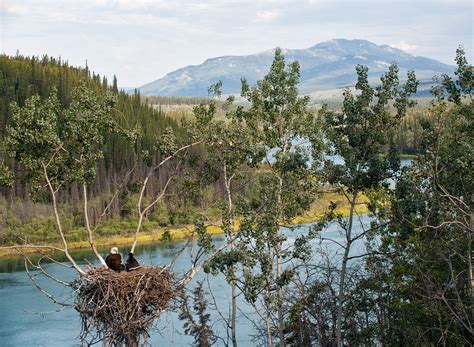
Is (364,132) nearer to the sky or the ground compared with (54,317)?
nearer to the sky

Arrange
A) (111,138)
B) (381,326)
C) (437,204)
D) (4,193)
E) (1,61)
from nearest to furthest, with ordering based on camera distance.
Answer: (437,204) < (381,326) < (4,193) < (111,138) < (1,61)

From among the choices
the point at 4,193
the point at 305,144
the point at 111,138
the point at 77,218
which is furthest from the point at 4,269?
the point at 305,144

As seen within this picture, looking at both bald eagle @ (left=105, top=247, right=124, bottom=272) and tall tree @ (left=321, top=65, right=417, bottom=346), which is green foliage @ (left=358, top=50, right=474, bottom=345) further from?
bald eagle @ (left=105, top=247, right=124, bottom=272)

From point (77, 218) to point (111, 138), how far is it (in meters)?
18.5

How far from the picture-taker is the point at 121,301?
15.4 metres

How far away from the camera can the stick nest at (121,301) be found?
15367mm

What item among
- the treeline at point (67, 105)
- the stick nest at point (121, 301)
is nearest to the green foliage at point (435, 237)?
the stick nest at point (121, 301)

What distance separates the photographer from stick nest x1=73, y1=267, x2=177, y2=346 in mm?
15367

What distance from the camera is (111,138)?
96.8 meters

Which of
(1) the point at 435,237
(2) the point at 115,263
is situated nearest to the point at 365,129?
(1) the point at 435,237

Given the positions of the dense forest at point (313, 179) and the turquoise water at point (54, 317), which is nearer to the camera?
the dense forest at point (313, 179)

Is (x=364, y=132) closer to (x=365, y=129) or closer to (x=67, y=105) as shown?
(x=365, y=129)

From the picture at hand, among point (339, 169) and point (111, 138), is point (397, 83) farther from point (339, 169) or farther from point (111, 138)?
point (111, 138)

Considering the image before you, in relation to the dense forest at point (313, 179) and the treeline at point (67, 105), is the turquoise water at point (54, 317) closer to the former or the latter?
the dense forest at point (313, 179)
